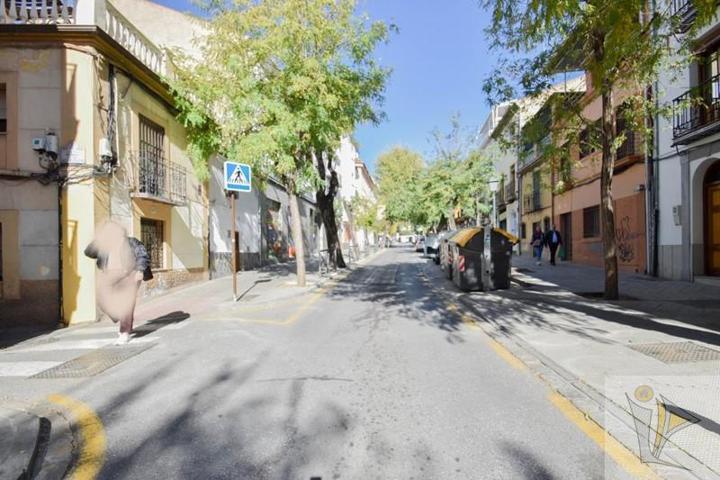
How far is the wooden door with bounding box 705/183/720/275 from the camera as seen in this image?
1216cm

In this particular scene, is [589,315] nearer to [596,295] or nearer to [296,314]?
[596,295]

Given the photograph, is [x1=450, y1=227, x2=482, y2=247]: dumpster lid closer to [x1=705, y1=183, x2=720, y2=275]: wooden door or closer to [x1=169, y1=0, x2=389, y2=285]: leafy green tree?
[x1=169, y1=0, x2=389, y2=285]: leafy green tree

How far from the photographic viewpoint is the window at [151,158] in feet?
35.3

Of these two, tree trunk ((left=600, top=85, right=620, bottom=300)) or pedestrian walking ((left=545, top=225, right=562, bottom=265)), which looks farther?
pedestrian walking ((left=545, top=225, right=562, bottom=265))

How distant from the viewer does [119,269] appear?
6.49 metres

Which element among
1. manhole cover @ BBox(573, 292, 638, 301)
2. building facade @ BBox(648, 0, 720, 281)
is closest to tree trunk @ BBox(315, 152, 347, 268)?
manhole cover @ BBox(573, 292, 638, 301)

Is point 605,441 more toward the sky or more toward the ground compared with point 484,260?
more toward the ground

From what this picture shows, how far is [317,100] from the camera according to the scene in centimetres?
1148

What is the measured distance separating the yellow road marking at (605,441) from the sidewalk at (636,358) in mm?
67

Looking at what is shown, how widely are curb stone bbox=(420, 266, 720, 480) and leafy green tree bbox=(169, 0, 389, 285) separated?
736cm

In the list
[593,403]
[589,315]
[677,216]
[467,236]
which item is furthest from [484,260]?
[593,403]

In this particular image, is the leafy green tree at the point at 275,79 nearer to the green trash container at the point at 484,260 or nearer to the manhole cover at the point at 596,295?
the green trash container at the point at 484,260

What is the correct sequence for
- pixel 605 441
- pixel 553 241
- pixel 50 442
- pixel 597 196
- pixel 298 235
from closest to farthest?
pixel 605 441 → pixel 50 442 → pixel 298 235 → pixel 597 196 → pixel 553 241

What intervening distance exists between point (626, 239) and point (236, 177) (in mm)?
13704
